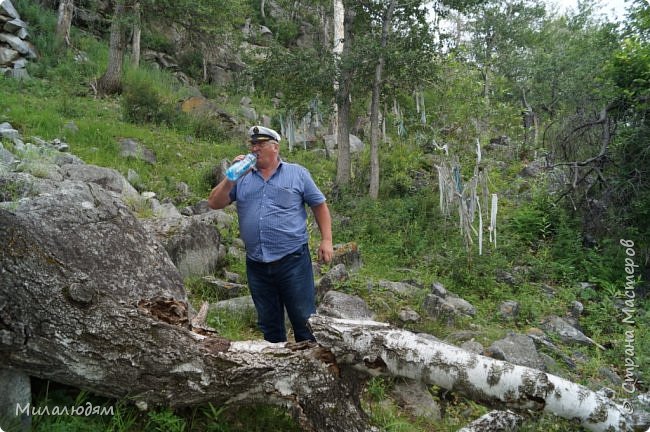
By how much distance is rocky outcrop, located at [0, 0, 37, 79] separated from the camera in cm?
1242

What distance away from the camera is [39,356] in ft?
7.50

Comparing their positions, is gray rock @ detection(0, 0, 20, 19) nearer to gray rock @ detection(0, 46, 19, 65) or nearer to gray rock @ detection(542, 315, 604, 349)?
gray rock @ detection(0, 46, 19, 65)

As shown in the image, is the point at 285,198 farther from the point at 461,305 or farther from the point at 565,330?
the point at 565,330

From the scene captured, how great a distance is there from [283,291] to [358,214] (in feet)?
22.5

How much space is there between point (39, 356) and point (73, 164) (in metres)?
5.48

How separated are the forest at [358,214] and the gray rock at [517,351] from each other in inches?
1.0

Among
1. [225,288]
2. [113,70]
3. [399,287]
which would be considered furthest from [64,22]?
[399,287]

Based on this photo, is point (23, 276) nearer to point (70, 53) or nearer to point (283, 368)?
point (283, 368)

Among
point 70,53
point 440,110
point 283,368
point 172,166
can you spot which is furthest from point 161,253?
point 70,53

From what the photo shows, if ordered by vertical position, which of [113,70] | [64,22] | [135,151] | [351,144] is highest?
[64,22]

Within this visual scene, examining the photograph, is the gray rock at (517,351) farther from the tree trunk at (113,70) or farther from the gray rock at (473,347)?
the tree trunk at (113,70)

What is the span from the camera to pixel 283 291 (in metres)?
3.35

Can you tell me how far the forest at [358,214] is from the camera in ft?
8.21

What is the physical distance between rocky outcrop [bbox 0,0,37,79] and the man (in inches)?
481
